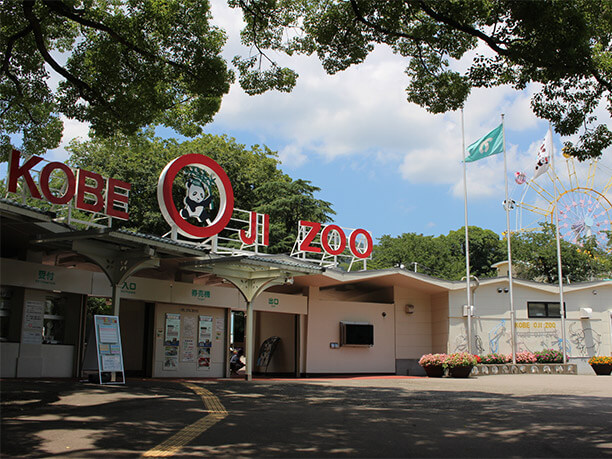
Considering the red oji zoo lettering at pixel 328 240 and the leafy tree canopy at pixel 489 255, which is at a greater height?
the leafy tree canopy at pixel 489 255

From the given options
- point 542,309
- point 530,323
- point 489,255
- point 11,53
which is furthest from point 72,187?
point 489,255

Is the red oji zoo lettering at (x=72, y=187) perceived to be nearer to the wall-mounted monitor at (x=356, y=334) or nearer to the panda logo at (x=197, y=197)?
the panda logo at (x=197, y=197)

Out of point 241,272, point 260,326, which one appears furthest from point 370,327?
point 241,272

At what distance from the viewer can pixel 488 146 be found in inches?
963

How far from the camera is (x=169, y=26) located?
453 inches

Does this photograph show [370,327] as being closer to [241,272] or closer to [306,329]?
[306,329]

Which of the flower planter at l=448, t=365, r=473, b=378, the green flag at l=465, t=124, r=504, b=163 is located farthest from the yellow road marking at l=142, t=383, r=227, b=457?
the green flag at l=465, t=124, r=504, b=163

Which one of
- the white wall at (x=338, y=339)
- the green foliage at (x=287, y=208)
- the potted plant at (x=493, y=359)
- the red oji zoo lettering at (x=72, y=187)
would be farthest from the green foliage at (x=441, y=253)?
the red oji zoo lettering at (x=72, y=187)

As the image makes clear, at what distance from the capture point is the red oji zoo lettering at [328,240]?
20122 mm

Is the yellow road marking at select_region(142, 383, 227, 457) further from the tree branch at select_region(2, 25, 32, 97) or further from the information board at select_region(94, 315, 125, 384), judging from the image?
the tree branch at select_region(2, 25, 32, 97)

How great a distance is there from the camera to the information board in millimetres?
12273

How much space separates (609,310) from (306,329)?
13.3 metres

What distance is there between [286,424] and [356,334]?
15.2 m

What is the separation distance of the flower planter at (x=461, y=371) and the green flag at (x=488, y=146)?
9018mm
